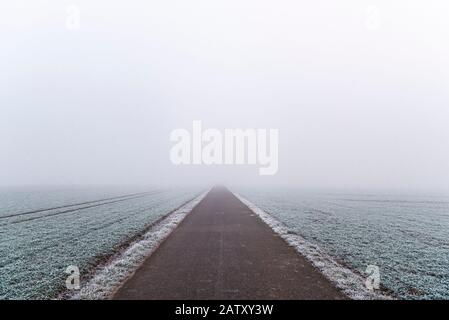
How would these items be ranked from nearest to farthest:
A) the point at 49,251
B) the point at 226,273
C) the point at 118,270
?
the point at 226,273 < the point at 118,270 < the point at 49,251

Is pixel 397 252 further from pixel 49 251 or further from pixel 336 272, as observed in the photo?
pixel 49 251

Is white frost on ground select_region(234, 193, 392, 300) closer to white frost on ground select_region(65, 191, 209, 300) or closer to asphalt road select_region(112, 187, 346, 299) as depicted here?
asphalt road select_region(112, 187, 346, 299)

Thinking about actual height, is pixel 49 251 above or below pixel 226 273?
below

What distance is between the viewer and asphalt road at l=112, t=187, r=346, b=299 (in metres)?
7.54

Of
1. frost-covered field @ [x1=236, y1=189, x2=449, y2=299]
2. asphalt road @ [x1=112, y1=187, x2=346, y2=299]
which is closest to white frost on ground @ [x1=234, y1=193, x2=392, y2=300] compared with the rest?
asphalt road @ [x1=112, y1=187, x2=346, y2=299]

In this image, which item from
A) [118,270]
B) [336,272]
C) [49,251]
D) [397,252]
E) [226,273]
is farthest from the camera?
[397,252]

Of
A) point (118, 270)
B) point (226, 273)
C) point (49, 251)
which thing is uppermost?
point (226, 273)

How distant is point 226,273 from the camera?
9102 millimetres

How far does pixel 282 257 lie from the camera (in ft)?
37.0

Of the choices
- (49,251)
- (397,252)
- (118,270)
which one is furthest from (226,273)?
(397,252)

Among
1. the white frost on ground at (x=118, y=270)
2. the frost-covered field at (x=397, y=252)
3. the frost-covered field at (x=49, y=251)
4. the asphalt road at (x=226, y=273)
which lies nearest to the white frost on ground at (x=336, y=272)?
the asphalt road at (x=226, y=273)

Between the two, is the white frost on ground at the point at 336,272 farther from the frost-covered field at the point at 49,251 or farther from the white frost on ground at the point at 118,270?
the frost-covered field at the point at 49,251
